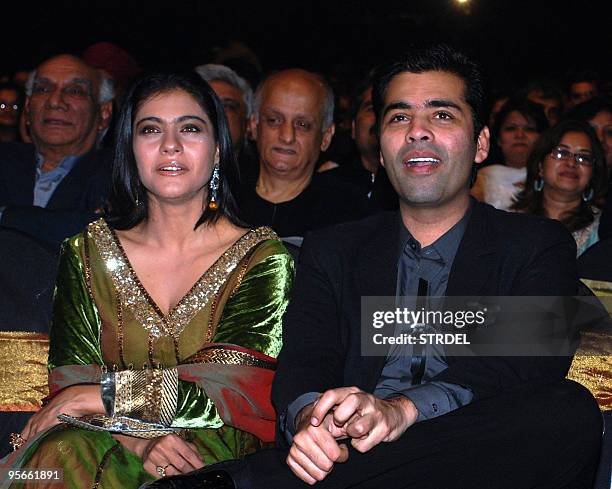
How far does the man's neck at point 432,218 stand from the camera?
2949mm

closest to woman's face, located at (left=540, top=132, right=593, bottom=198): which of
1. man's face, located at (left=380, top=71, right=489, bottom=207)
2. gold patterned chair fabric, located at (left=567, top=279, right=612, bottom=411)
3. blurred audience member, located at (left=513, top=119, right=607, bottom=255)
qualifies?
blurred audience member, located at (left=513, top=119, right=607, bottom=255)

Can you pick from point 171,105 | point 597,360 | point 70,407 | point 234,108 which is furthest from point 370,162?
point 70,407

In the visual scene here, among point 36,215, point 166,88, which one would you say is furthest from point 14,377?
point 166,88

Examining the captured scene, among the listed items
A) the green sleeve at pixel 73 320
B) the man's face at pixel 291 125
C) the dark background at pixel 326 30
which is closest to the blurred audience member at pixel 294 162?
the man's face at pixel 291 125

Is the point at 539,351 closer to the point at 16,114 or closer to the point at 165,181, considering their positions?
the point at 165,181

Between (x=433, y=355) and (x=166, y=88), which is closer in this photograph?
(x=433, y=355)

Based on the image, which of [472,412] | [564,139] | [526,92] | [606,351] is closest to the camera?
[472,412]

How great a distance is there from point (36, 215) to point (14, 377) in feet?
2.01

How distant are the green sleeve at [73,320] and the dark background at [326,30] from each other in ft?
25.3

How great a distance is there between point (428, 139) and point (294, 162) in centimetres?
163

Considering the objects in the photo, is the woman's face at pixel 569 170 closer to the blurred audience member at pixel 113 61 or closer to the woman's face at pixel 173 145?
the woman's face at pixel 173 145

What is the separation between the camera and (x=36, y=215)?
3.66m

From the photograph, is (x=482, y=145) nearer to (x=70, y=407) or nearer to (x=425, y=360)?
(x=425, y=360)

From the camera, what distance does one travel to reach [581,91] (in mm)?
7191
